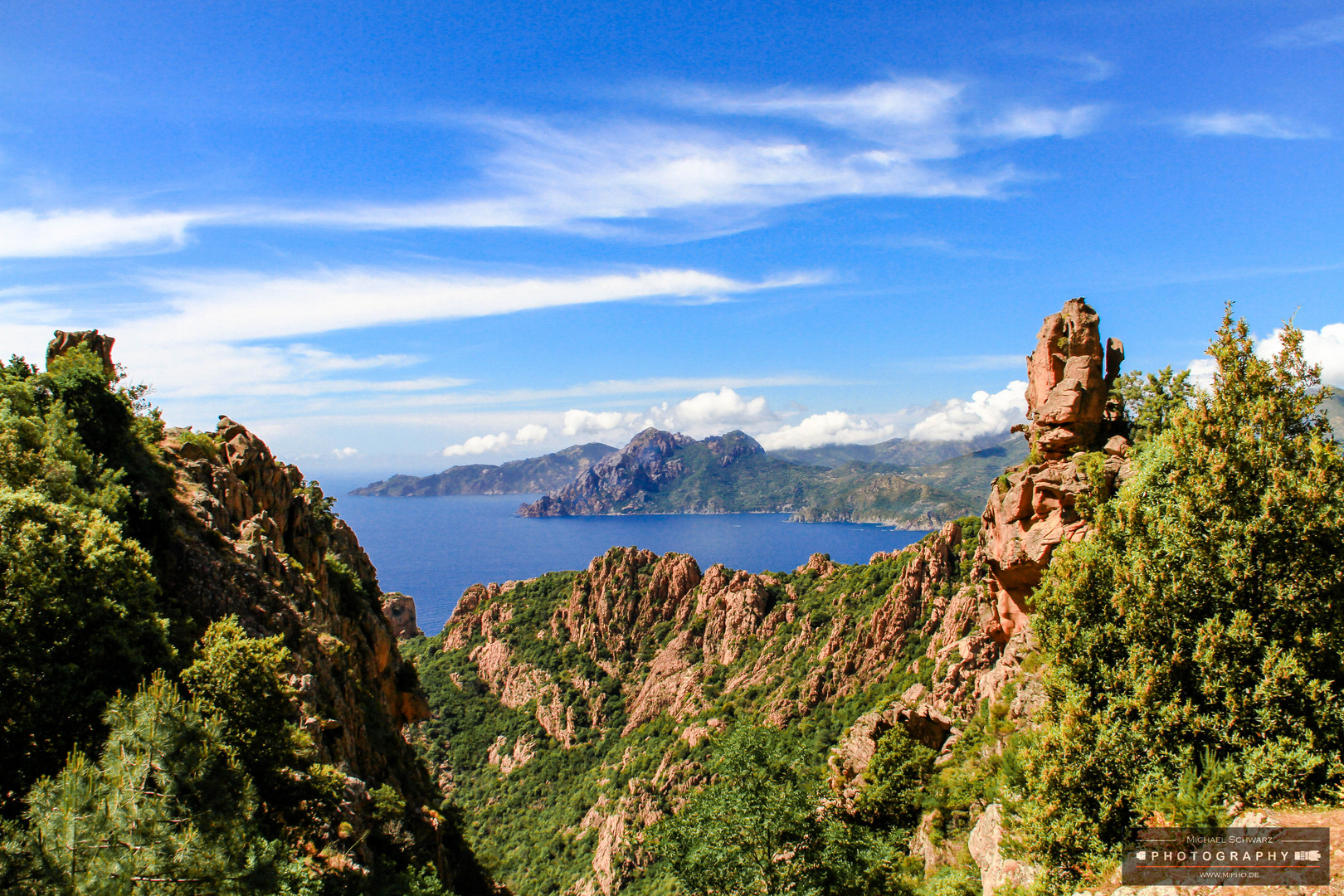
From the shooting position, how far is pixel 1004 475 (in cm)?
3158

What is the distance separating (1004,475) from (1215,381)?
55.0ft

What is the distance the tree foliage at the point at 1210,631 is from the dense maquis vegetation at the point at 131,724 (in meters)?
18.3

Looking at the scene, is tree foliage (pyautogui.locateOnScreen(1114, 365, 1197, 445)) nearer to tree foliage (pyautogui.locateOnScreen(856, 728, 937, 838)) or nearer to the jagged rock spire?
the jagged rock spire

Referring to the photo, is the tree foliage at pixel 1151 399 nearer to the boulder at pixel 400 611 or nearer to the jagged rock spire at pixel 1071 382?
the jagged rock spire at pixel 1071 382

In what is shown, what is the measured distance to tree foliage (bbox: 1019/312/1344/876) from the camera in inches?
508

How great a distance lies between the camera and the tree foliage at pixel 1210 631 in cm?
1289

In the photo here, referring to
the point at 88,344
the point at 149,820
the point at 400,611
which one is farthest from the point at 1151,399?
the point at 400,611

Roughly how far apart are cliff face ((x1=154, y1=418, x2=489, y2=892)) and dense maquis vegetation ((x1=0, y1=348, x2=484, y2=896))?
0.50 m

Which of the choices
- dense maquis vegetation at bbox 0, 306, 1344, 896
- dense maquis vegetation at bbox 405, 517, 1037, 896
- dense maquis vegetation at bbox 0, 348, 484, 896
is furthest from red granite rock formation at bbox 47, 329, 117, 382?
dense maquis vegetation at bbox 405, 517, 1037, 896

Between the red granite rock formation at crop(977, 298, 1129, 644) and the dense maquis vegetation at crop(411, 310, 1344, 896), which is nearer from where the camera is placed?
the dense maquis vegetation at crop(411, 310, 1344, 896)

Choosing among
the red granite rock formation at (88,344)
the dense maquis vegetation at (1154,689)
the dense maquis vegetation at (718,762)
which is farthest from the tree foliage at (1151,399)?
the red granite rock formation at (88,344)

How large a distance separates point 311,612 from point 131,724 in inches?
670

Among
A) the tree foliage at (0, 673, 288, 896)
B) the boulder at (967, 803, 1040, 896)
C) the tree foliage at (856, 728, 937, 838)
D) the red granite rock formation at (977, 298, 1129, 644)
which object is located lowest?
the tree foliage at (856, 728, 937, 838)

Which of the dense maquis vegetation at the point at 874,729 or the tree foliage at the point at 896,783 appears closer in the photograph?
the dense maquis vegetation at the point at 874,729
